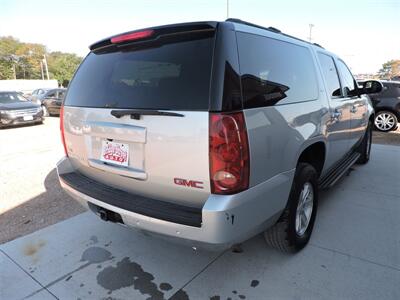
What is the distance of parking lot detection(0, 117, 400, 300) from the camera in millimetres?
2393

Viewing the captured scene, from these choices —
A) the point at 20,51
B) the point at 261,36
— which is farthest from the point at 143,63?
the point at 20,51

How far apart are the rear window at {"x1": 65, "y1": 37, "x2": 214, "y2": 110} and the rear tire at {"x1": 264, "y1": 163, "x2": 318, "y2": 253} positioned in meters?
1.20

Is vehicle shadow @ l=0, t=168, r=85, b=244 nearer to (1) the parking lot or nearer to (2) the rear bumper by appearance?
(1) the parking lot

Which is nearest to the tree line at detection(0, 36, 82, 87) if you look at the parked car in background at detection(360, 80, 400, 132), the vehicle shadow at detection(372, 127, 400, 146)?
the parked car in background at detection(360, 80, 400, 132)

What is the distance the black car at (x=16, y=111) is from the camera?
11.3 meters

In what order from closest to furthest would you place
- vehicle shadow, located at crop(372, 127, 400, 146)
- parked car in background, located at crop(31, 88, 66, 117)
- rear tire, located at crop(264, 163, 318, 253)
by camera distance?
rear tire, located at crop(264, 163, 318, 253) < vehicle shadow, located at crop(372, 127, 400, 146) < parked car in background, located at crop(31, 88, 66, 117)

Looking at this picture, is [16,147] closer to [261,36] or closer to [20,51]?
[261,36]

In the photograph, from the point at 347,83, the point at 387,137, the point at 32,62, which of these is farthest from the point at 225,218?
the point at 32,62

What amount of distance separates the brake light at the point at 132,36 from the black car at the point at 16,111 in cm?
1075

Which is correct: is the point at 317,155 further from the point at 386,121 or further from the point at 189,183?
the point at 386,121

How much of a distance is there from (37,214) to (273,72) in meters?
3.22

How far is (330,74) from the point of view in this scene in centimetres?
362

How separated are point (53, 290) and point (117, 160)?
1157 millimetres

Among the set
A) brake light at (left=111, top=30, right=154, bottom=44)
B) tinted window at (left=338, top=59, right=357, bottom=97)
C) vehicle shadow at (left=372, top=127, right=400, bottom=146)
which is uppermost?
brake light at (left=111, top=30, right=154, bottom=44)
